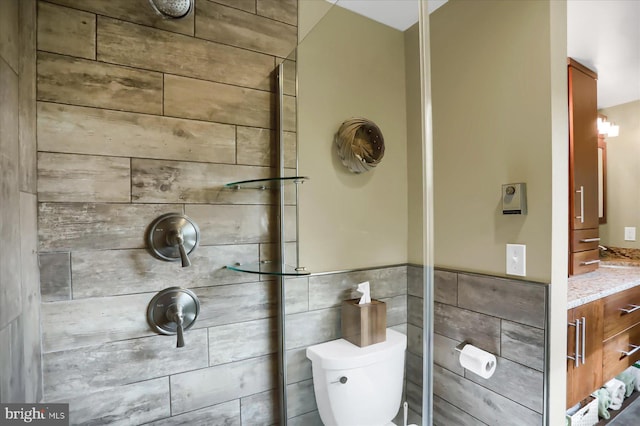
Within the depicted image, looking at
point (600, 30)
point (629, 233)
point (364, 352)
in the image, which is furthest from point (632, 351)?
point (364, 352)

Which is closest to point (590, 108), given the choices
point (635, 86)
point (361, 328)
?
point (635, 86)

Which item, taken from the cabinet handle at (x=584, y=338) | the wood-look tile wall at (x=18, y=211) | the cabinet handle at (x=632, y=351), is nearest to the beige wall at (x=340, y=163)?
the wood-look tile wall at (x=18, y=211)

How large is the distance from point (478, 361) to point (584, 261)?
4.87 feet

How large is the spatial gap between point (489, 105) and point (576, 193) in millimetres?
1280

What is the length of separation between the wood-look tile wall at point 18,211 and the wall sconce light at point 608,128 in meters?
3.66

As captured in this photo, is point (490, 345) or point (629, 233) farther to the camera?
point (629, 233)

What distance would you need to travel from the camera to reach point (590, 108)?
219 centimetres

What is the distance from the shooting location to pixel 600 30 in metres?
1.82

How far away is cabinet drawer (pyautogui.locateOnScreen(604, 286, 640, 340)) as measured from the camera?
1.73m

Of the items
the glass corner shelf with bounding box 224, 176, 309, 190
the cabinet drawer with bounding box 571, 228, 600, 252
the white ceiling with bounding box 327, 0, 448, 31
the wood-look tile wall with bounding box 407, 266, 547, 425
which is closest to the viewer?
the white ceiling with bounding box 327, 0, 448, 31

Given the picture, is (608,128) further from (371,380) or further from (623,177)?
(371,380)

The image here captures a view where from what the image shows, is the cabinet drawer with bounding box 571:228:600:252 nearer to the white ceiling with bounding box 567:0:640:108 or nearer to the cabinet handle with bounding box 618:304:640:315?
the cabinet handle with bounding box 618:304:640:315

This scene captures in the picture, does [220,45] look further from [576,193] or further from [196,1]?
[576,193]

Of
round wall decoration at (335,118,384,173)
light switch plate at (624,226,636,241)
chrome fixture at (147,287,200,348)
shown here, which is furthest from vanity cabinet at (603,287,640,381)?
chrome fixture at (147,287,200,348)
